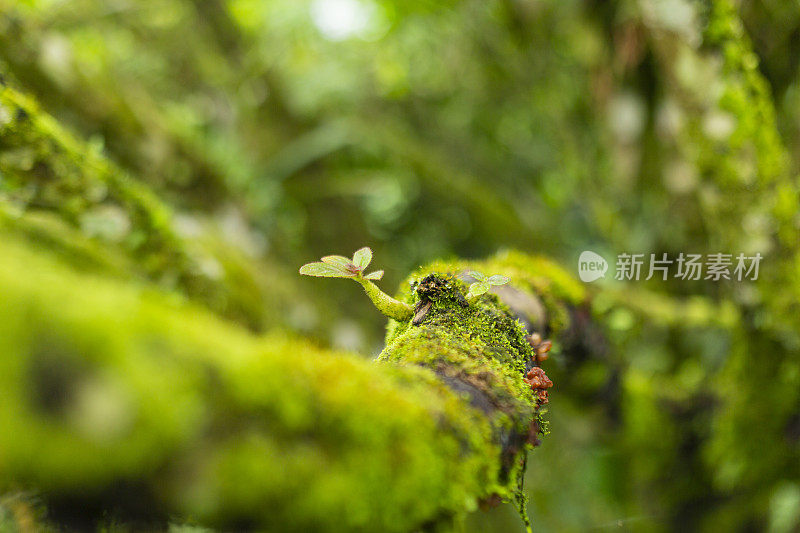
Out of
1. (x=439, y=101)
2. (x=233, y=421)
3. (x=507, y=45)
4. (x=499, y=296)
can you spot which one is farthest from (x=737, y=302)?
(x=439, y=101)

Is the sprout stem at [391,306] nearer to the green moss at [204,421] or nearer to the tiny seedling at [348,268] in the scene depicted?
the tiny seedling at [348,268]

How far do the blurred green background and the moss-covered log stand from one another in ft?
3.67

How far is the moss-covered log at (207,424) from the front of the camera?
538 mm

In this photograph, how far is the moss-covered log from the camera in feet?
1.76

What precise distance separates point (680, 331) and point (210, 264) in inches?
119

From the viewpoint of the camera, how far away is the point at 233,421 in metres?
0.63

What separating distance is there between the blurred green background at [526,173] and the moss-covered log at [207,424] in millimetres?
1119

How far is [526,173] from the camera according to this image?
559 cm

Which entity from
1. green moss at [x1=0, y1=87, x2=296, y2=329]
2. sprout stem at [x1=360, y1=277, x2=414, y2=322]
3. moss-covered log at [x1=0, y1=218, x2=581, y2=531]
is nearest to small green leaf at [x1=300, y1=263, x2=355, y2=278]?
sprout stem at [x1=360, y1=277, x2=414, y2=322]

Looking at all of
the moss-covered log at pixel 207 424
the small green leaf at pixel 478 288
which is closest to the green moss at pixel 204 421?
the moss-covered log at pixel 207 424

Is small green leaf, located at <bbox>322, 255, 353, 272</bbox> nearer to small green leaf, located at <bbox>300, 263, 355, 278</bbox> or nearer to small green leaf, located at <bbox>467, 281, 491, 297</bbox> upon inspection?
small green leaf, located at <bbox>300, 263, 355, 278</bbox>

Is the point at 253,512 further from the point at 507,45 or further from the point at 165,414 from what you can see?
the point at 507,45

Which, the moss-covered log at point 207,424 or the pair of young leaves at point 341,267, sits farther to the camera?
the pair of young leaves at point 341,267

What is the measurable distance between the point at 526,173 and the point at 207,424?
5338 mm
